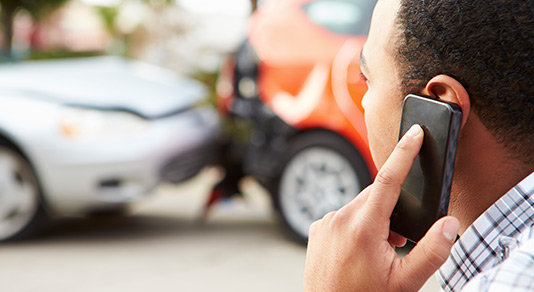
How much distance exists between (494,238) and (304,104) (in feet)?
10.5

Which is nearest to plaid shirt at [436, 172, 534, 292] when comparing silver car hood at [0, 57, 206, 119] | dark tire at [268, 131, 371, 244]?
dark tire at [268, 131, 371, 244]

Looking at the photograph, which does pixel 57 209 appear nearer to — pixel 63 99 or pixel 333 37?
pixel 63 99

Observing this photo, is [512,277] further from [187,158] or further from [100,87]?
[100,87]

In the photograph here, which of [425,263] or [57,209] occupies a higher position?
[425,263]

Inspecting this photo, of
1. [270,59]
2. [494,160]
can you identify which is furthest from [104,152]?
[494,160]

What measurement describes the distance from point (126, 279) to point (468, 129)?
2973 millimetres

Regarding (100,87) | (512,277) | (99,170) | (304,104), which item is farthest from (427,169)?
(100,87)

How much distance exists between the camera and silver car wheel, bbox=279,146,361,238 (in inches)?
157

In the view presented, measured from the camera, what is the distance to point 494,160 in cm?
93

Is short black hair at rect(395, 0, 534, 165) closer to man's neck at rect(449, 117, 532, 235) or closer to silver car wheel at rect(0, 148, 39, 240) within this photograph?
man's neck at rect(449, 117, 532, 235)

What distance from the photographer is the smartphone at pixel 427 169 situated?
941 millimetres

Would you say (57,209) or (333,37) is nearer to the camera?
(333,37)

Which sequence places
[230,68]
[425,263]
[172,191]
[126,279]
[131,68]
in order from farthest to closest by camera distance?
[172,191]
[131,68]
[230,68]
[126,279]
[425,263]

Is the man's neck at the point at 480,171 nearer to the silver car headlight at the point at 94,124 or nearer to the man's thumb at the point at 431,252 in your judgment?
the man's thumb at the point at 431,252
